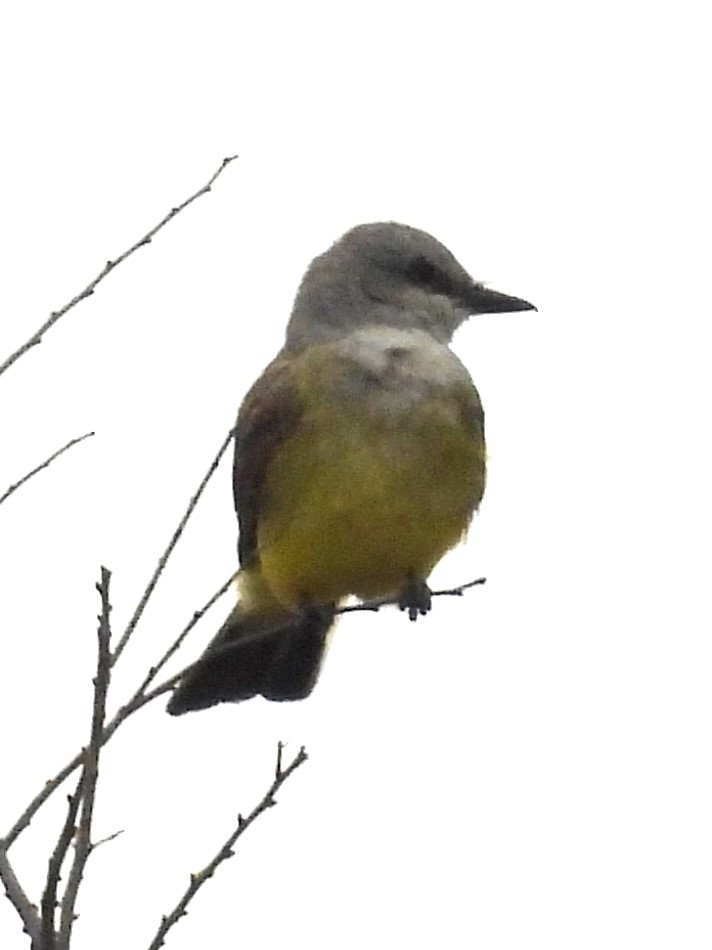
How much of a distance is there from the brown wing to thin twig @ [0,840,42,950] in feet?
8.05

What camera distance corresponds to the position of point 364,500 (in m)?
5.37

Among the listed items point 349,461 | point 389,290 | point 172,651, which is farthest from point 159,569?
point 389,290

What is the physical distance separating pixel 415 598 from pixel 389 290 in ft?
4.22

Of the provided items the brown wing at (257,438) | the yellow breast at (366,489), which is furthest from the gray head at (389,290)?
the yellow breast at (366,489)

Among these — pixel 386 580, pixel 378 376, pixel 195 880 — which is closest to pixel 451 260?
pixel 378 376

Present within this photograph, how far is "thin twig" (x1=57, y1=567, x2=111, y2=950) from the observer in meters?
3.01

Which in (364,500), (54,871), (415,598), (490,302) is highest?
(490,302)

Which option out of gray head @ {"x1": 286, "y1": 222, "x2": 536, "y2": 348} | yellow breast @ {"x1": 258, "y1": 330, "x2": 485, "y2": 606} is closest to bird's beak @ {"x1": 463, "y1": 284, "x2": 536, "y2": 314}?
gray head @ {"x1": 286, "y1": 222, "x2": 536, "y2": 348}

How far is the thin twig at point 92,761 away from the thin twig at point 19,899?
0.23ft

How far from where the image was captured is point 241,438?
19.4 feet

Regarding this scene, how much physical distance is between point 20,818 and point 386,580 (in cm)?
246

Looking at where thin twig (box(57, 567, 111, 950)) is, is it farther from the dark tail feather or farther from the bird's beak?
the bird's beak

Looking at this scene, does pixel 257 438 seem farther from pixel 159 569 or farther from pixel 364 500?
pixel 159 569

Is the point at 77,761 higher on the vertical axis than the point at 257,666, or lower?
lower
